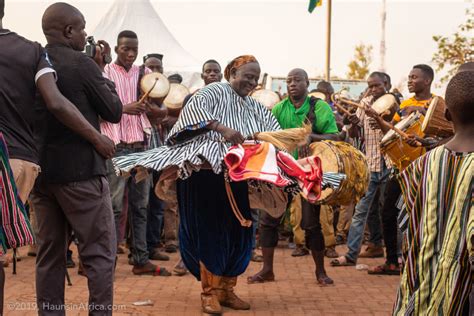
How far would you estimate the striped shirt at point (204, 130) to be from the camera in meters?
6.55

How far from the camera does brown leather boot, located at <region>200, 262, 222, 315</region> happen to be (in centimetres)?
704

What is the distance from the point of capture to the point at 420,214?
4172 mm

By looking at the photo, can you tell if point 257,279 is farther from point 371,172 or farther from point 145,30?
point 145,30

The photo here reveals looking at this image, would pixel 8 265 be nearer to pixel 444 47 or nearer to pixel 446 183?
pixel 446 183

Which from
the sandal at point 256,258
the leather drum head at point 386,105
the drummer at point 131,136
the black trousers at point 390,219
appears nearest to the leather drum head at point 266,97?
the sandal at point 256,258

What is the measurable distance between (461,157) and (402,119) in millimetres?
4673

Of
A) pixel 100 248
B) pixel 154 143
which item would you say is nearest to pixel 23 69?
pixel 100 248

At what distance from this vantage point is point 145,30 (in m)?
22.1

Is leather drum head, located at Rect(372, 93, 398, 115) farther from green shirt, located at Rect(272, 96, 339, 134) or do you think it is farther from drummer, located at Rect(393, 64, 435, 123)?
green shirt, located at Rect(272, 96, 339, 134)

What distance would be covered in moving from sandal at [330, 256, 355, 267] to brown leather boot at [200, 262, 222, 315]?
131 inches

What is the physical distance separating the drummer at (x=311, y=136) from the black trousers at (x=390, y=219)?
87 cm

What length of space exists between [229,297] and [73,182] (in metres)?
2.33

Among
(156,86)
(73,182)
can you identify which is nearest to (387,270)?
(156,86)

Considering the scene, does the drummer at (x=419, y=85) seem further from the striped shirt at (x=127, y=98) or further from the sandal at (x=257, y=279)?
the striped shirt at (x=127, y=98)
